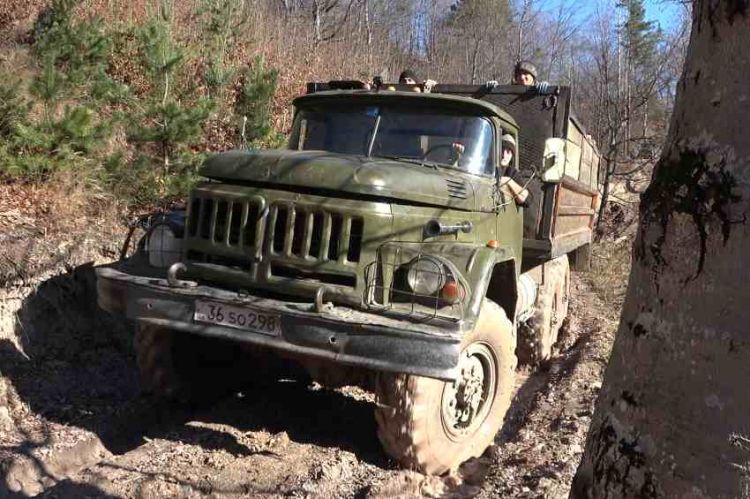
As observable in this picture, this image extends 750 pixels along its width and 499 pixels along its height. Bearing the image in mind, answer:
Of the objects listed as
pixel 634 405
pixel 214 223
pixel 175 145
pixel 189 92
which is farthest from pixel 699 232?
pixel 189 92

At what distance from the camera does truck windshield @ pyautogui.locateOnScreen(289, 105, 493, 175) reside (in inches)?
203

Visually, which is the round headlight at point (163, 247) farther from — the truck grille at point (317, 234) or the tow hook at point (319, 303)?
the tow hook at point (319, 303)

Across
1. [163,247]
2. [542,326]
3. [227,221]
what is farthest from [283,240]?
[542,326]

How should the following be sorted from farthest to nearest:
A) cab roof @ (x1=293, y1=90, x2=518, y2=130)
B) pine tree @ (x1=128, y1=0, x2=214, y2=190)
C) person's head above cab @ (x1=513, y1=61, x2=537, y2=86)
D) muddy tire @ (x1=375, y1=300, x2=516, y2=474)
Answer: pine tree @ (x1=128, y1=0, x2=214, y2=190) < person's head above cab @ (x1=513, y1=61, x2=537, y2=86) < cab roof @ (x1=293, y1=90, x2=518, y2=130) < muddy tire @ (x1=375, y1=300, x2=516, y2=474)

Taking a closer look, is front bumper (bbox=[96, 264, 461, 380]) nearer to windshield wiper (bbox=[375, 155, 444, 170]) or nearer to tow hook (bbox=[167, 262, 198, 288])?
tow hook (bbox=[167, 262, 198, 288])

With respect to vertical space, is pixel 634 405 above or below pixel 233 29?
below

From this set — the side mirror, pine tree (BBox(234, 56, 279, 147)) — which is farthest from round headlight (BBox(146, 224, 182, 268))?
pine tree (BBox(234, 56, 279, 147))

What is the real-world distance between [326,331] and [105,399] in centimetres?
244

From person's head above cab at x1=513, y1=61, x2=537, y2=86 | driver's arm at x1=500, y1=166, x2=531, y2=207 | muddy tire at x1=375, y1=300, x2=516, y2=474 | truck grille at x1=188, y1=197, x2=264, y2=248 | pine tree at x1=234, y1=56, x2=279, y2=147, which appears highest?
person's head above cab at x1=513, y1=61, x2=537, y2=86

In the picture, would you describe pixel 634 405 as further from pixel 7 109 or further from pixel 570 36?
pixel 570 36

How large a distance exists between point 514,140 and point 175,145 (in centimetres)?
467

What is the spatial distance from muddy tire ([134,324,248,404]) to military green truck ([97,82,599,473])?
1 centimetres

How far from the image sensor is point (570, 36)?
1053 inches

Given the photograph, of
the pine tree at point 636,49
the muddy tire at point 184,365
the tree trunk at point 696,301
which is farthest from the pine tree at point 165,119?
the pine tree at point 636,49
